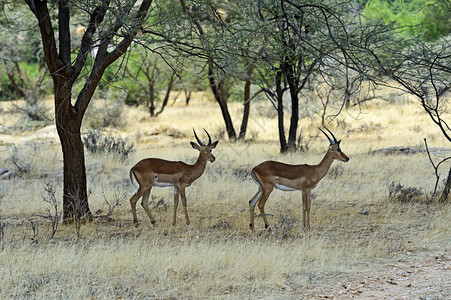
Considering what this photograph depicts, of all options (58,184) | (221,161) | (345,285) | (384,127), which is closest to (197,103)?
(384,127)

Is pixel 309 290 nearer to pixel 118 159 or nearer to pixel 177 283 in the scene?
pixel 177 283

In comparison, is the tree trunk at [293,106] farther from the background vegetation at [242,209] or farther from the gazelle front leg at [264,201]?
the gazelle front leg at [264,201]

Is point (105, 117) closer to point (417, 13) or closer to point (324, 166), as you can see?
point (417, 13)

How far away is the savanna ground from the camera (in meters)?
5.16

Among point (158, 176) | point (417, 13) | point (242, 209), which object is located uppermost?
point (417, 13)

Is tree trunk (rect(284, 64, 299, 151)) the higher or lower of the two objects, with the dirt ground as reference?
higher

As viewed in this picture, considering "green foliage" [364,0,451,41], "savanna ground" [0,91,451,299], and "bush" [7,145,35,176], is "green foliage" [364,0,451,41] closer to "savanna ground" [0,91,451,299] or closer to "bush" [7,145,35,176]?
"savanna ground" [0,91,451,299]

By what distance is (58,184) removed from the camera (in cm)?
1116

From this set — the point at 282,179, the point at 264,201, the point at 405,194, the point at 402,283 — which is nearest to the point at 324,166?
the point at 282,179

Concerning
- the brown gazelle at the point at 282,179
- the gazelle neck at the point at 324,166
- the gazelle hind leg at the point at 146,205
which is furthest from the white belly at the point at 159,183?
the gazelle neck at the point at 324,166

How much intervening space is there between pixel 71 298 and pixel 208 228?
127 inches

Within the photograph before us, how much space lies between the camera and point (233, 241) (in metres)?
6.93

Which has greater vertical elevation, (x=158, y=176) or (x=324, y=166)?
(x=324, y=166)

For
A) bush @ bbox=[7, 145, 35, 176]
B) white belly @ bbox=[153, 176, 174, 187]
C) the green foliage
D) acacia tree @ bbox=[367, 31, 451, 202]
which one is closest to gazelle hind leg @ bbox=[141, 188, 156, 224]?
white belly @ bbox=[153, 176, 174, 187]
